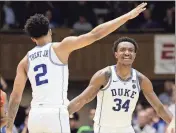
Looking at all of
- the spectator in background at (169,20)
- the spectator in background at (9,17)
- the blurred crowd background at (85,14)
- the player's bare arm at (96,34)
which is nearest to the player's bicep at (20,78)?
the player's bare arm at (96,34)

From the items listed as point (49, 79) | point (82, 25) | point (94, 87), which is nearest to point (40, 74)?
point (49, 79)

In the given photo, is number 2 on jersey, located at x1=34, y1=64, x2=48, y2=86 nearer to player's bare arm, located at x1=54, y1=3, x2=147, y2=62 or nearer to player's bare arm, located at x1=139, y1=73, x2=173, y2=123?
player's bare arm, located at x1=54, y1=3, x2=147, y2=62

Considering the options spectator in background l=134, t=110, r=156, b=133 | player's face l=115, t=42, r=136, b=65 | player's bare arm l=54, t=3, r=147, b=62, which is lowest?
spectator in background l=134, t=110, r=156, b=133

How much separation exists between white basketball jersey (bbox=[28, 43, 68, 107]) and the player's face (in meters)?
1.18

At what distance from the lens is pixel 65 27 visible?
50.9 ft

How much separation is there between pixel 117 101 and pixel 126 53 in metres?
0.57

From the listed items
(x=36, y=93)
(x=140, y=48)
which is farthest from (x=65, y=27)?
(x=36, y=93)

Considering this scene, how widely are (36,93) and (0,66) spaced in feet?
27.8

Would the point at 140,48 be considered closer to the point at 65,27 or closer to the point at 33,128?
the point at 65,27

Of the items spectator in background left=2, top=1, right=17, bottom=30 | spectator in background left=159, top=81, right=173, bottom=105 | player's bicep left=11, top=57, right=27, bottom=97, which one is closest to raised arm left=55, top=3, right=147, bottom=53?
player's bicep left=11, top=57, right=27, bottom=97

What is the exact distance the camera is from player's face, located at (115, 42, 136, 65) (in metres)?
7.90

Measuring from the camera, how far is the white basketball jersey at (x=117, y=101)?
7895 millimetres

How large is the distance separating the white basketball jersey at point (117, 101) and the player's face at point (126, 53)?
222 mm

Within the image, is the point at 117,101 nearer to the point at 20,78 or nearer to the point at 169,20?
the point at 20,78
